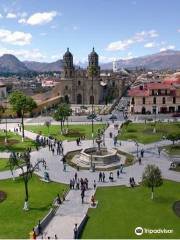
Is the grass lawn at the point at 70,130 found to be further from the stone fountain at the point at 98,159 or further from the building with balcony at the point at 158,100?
the building with balcony at the point at 158,100

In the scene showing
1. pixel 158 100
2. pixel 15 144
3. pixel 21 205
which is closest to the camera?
pixel 21 205

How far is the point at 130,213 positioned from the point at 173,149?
24.7m

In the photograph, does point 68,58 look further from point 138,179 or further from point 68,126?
point 138,179

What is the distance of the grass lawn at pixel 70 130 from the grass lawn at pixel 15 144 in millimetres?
5183

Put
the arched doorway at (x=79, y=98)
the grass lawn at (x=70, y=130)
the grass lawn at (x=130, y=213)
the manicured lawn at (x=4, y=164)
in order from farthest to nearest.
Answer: the arched doorway at (x=79, y=98) < the grass lawn at (x=70, y=130) < the manicured lawn at (x=4, y=164) < the grass lawn at (x=130, y=213)

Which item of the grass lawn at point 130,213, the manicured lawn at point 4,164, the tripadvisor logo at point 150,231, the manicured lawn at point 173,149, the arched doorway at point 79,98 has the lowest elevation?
the tripadvisor logo at point 150,231

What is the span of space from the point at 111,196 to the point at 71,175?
8.38 m

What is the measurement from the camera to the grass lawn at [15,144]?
58281 millimetres

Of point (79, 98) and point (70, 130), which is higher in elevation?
point (79, 98)

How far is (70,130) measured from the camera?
73.2 m

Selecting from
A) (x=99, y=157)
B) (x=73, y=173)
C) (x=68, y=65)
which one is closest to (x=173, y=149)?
(x=99, y=157)

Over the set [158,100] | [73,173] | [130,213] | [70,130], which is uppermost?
[158,100]

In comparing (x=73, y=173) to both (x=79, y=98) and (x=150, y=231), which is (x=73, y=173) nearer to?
(x=150, y=231)

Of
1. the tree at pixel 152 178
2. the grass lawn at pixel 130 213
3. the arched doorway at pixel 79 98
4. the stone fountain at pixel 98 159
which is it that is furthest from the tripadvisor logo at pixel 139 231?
the arched doorway at pixel 79 98
